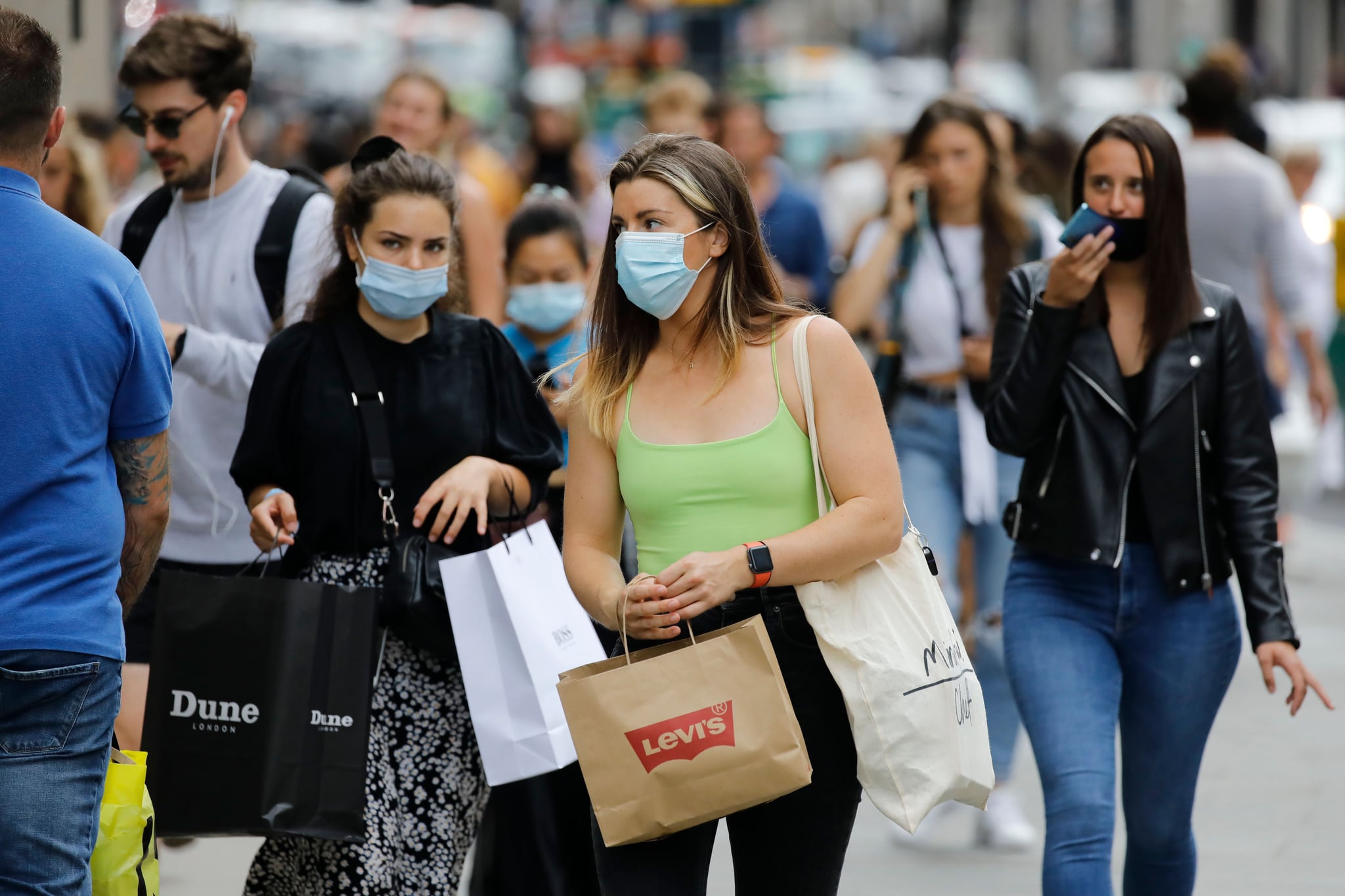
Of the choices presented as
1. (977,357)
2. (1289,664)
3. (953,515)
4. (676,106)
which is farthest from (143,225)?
(676,106)

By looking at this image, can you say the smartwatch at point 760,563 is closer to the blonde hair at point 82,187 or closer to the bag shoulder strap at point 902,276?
the bag shoulder strap at point 902,276

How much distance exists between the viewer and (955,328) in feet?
20.1

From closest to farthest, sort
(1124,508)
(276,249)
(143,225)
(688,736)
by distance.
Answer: (688,736), (1124,508), (276,249), (143,225)

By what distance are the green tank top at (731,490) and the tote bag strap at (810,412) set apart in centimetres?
2

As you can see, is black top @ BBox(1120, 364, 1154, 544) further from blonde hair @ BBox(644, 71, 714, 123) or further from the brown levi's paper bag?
blonde hair @ BBox(644, 71, 714, 123)

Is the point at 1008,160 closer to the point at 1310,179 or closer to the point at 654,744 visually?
the point at 654,744

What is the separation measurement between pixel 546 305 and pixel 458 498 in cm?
165

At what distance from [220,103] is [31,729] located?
219cm

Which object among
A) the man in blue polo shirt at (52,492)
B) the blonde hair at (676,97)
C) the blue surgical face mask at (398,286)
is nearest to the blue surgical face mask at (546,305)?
the blue surgical face mask at (398,286)

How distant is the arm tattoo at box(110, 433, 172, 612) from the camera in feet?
10.3

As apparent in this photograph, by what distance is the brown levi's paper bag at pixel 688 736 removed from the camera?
122 inches

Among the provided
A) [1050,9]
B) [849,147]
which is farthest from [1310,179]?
[1050,9]

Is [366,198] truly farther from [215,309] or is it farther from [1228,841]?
[1228,841]

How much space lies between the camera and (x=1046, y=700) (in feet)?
13.3
